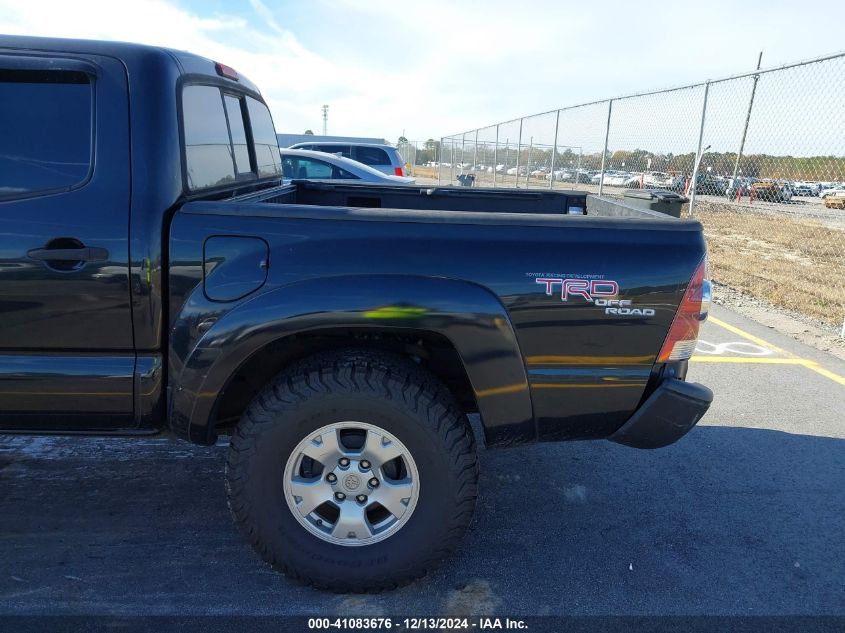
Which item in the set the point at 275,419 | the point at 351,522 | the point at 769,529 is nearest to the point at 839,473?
the point at 769,529

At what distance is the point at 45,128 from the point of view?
7.99 feet

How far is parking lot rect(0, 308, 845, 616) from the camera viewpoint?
8.41ft

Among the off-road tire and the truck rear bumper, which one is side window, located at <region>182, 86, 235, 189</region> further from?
the truck rear bumper

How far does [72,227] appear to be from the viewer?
7.78ft

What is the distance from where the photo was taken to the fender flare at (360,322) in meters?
2.31

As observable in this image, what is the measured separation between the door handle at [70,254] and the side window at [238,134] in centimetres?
115

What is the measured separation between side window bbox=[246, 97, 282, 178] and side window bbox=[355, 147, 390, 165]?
37.8 ft

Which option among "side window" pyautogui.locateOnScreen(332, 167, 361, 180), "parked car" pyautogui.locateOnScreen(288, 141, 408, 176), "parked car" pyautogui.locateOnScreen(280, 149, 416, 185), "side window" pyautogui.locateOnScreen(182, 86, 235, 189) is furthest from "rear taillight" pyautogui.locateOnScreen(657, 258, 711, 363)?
"parked car" pyautogui.locateOnScreen(288, 141, 408, 176)

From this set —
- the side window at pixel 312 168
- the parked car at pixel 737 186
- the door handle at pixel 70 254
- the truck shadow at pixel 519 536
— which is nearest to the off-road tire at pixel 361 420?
the truck shadow at pixel 519 536

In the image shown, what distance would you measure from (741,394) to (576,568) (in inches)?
109

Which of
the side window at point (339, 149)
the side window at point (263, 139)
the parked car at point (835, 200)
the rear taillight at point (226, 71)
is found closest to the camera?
the rear taillight at point (226, 71)

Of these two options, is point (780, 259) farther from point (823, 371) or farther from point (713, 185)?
point (823, 371)

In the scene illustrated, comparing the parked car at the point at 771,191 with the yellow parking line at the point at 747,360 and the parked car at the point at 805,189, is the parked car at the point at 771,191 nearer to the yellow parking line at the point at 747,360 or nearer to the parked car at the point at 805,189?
the parked car at the point at 805,189

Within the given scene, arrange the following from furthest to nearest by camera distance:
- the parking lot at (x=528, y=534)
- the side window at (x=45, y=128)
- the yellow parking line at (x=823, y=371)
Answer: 1. the yellow parking line at (x=823, y=371)
2. the parking lot at (x=528, y=534)
3. the side window at (x=45, y=128)
